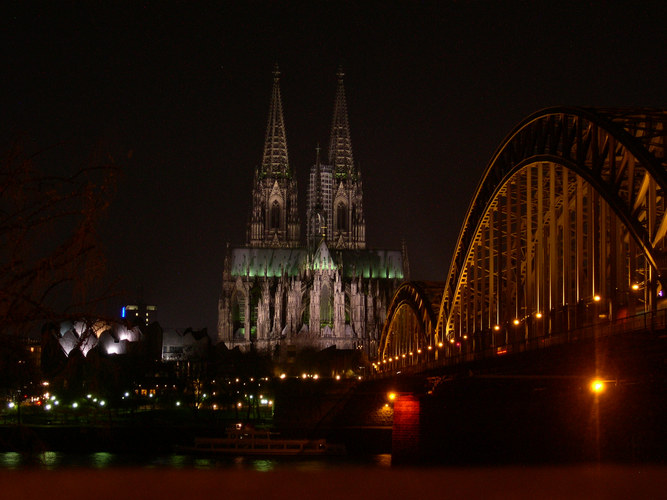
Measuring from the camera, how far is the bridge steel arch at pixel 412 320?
77738 mm

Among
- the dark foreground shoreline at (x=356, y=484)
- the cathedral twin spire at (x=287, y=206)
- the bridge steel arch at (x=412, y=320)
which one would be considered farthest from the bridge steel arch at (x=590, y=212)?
the cathedral twin spire at (x=287, y=206)

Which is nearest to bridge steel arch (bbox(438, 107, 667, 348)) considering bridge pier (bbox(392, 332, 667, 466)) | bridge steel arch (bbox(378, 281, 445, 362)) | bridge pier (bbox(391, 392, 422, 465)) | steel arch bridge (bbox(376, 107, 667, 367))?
steel arch bridge (bbox(376, 107, 667, 367))

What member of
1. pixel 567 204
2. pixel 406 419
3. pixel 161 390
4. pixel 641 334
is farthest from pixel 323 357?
pixel 641 334

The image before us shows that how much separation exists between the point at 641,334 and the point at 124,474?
81.3 ft

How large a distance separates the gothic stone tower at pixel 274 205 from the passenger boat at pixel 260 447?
122 metres

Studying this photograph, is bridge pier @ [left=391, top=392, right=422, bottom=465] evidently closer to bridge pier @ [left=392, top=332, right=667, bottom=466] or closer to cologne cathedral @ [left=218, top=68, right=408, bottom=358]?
bridge pier @ [left=392, top=332, right=667, bottom=466]

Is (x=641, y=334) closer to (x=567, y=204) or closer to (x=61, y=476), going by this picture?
(x=567, y=204)

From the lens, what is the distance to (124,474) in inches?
1807

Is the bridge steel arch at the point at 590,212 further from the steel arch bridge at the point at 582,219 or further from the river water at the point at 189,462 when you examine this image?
the river water at the point at 189,462

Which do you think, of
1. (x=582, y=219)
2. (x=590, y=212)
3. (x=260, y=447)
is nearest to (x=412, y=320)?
(x=260, y=447)

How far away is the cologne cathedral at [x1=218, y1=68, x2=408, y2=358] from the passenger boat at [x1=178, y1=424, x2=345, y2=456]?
9010 centimetres

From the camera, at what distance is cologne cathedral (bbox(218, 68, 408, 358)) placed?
17325 centimetres

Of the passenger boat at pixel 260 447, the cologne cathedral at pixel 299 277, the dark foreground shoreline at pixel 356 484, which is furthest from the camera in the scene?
the cologne cathedral at pixel 299 277

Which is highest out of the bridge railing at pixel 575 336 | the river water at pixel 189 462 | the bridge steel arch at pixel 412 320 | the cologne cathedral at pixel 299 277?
the cologne cathedral at pixel 299 277
